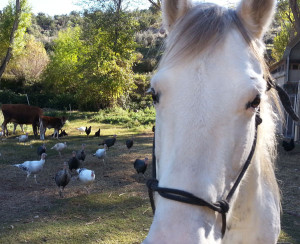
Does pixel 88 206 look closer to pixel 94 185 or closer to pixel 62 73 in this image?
pixel 94 185

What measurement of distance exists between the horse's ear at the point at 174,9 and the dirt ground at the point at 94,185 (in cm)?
365

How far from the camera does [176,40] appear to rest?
1256 millimetres

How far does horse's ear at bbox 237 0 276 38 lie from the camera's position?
1.30 metres

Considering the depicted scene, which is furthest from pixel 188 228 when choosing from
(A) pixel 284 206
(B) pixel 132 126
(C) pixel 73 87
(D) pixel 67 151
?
(C) pixel 73 87

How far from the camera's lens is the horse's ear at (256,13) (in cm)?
130

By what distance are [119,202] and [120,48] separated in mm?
17013

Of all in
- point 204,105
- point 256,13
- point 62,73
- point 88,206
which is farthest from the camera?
point 62,73

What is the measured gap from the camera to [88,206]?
5.13m

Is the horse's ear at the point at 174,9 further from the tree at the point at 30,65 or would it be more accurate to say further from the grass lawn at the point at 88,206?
the tree at the point at 30,65

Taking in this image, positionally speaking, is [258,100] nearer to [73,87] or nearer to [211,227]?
[211,227]

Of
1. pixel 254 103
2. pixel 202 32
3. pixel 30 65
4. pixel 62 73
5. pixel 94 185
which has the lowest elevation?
pixel 94 185

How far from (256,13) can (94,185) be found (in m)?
5.50

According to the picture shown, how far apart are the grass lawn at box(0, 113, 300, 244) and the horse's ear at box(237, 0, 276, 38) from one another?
6.64 feet

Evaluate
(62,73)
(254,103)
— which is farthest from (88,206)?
(62,73)
